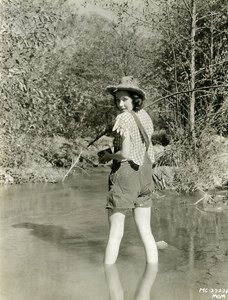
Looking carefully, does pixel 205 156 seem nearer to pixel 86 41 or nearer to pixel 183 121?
pixel 183 121

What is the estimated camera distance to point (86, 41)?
14297 mm

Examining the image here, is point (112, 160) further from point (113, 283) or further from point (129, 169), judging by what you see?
point (113, 283)

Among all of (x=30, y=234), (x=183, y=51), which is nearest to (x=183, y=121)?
(x=183, y=51)

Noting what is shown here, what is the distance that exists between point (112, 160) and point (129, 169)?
53cm

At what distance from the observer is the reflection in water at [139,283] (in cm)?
329

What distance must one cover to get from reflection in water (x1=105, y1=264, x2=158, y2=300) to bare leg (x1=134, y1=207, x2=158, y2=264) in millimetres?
85

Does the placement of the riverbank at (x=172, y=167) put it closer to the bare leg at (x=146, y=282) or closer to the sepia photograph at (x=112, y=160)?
the sepia photograph at (x=112, y=160)

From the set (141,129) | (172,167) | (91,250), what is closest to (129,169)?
(141,129)

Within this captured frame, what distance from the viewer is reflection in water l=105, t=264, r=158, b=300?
10.8 feet

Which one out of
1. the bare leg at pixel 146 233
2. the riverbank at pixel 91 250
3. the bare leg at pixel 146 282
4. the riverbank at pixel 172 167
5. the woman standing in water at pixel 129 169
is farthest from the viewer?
the riverbank at pixel 172 167

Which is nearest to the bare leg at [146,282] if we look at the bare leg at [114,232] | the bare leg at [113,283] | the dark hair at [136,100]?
the bare leg at [113,283]

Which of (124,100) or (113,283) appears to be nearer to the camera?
(113,283)

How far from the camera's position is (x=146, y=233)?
3.70m

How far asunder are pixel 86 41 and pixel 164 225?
9.86m
